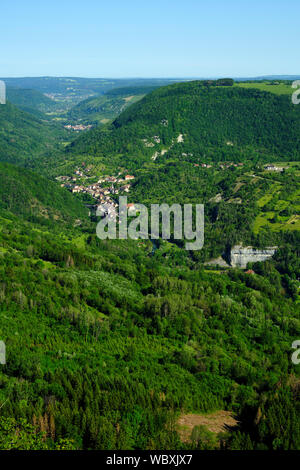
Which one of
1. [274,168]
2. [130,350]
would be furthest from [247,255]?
[274,168]

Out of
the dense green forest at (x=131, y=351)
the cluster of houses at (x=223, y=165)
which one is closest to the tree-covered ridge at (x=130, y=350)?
the dense green forest at (x=131, y=351)

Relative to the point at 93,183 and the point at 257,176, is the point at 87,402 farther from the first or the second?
the point at 93,183

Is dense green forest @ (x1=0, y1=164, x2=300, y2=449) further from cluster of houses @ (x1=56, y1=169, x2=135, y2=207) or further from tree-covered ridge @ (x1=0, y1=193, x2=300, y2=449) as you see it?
cluster of houses @ (x1=56, y1=169, x2=135, y2=207)

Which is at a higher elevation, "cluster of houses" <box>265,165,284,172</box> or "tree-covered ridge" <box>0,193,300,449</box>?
"cluster of houses" <box>265,165,284,172</box>

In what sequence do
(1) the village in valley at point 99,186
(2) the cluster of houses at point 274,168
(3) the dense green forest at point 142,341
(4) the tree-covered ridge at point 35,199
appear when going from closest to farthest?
(3) the dense green forest at point 142,341
(4) the tree-covered ridge at point 35,199
(1) the village in valley at point 99,186
(2) the cluster of houses at point 274,168

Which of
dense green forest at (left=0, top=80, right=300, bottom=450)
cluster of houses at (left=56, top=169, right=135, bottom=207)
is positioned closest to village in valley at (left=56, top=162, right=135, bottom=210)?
cluster of houses at (left=56, top=169, right=135, bottom=207)

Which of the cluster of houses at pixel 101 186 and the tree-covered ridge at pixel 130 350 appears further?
the cluster of houses at pixel 101 186

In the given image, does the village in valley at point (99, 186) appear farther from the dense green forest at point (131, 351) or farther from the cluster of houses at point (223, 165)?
the dense green forest at point (131, 351)

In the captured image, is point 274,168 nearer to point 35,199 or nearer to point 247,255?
point 247,255

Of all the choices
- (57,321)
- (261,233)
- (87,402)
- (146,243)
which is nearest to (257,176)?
(261,233)
